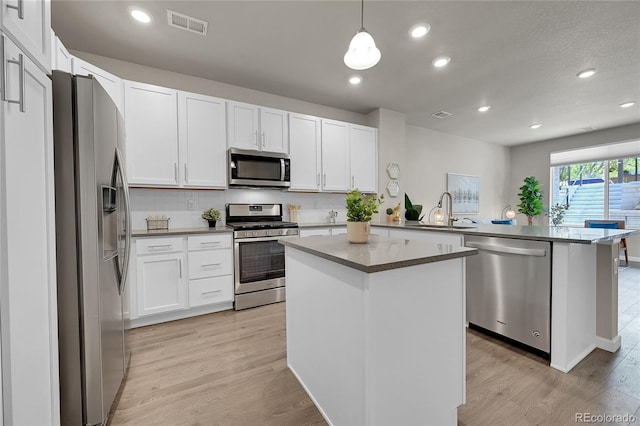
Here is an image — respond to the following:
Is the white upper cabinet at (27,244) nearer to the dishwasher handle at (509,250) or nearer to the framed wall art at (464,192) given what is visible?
the dishwasher handle at (509,250)

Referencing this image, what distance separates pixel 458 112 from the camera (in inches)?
183

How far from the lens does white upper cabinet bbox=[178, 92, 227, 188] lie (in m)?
3.03

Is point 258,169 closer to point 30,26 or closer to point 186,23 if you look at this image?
point 186,23

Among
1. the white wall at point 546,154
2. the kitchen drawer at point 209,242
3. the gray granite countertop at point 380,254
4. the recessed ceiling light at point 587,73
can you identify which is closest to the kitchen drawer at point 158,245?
the kitchen drawer at point 209,242

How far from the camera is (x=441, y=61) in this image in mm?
2980

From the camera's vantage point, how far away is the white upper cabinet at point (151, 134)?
109 inches

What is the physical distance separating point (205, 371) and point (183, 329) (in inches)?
34.3

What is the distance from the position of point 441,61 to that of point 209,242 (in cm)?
327

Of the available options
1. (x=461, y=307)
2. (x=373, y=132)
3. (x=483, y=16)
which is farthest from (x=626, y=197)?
(x=461, y=307)

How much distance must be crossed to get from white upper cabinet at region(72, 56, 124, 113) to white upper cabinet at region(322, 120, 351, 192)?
244cm

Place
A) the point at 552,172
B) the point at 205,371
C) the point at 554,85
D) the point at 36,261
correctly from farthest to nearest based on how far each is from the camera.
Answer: the point at 552,172 < the point at 554,85 < the point at 205,371 < the point at 36,261

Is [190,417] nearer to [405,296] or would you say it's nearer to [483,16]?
[405,296]

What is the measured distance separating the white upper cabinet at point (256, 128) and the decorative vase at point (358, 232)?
7.42ft

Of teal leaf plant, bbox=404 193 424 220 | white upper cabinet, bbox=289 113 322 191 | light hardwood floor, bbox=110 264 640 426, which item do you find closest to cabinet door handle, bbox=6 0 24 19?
light hardwood floor, bbox=110 264 640 426
